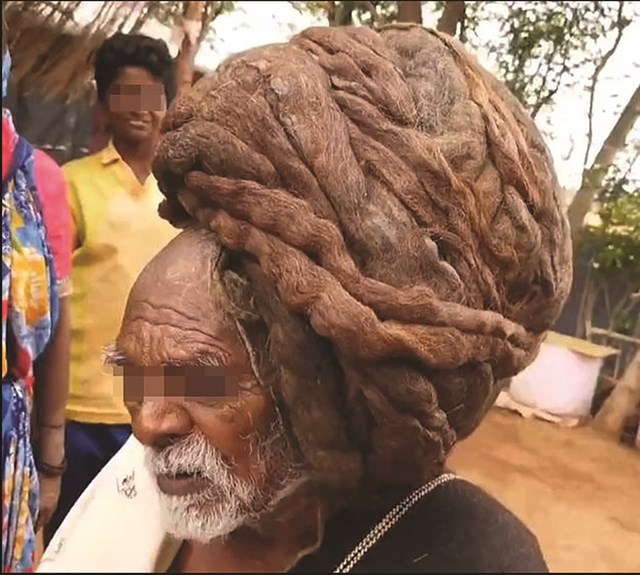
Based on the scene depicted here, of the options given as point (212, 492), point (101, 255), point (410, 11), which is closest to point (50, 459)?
point (101, 255)

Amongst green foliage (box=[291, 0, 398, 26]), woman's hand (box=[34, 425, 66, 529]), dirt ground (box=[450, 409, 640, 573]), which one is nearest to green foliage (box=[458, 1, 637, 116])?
green foliage (box=[291, 0, 398, 26])

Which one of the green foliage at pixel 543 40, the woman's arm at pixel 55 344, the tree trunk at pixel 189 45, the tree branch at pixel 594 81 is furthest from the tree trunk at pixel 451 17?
the woman's arm at pixel 55 344

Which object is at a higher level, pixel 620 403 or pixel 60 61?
pixel 60 61

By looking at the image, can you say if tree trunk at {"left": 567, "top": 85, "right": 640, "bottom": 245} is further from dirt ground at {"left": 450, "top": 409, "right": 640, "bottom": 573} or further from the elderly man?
dirt ground at {"left": 450, "top": 409, "right": 640, "bottom": 573}

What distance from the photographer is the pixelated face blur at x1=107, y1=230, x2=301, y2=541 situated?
27.5 inches

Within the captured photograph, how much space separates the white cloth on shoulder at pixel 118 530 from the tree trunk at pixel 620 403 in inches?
11.2

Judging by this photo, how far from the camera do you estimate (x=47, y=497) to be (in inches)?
47.0

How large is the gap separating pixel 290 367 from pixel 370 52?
204 mm

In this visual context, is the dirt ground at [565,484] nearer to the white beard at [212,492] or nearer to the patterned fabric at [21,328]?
the white beard at [212,492]

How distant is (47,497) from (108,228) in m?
0.34

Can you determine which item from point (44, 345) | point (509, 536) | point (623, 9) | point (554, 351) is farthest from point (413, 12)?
point (44, 345)

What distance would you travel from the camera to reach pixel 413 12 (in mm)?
859

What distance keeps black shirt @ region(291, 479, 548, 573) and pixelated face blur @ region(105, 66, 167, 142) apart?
406 millimetres

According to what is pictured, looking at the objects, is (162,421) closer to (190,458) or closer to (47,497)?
(190,458)
